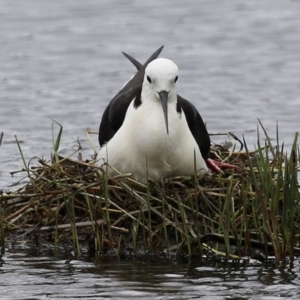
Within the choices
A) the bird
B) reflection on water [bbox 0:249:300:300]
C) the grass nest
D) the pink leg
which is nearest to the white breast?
the bird

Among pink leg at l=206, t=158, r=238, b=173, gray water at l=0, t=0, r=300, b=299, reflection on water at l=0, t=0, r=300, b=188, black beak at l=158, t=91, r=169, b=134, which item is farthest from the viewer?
reflection on water at l=0, t=0, r=300, b=188

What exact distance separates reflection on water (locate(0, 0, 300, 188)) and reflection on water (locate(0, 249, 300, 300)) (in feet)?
9.04

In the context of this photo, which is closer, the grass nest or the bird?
the grass nest

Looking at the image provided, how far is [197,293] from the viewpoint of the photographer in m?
7.65

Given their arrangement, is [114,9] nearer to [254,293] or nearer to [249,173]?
[249,173]

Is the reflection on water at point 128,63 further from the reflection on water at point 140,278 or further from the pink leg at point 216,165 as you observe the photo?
the reflection on water at point 140,278

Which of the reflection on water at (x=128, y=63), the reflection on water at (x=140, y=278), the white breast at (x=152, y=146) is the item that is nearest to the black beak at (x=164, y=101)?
the white breast at (x=152, y=146)

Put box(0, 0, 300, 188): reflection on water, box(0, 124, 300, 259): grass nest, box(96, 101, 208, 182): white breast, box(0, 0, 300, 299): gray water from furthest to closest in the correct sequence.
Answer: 1. box(0, 0, 300, 188): reflection on water
2. box(96, 101, 208, 182): white breast
3. box(0, 124, 300, 259): grass nest
4. box(0, 0, 300, 299): gray water

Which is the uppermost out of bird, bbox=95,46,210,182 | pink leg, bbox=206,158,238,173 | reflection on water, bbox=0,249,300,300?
bird, bbox=95,46,210,182

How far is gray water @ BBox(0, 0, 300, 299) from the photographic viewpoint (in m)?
7.92

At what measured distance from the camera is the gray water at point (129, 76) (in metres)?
7.92

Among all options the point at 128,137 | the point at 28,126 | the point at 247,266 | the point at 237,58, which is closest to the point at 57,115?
the point at 28,126

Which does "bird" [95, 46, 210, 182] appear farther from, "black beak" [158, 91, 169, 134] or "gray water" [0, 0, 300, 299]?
"gray water" [0, 0, 300, 299]

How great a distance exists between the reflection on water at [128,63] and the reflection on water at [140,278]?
2755 mm
